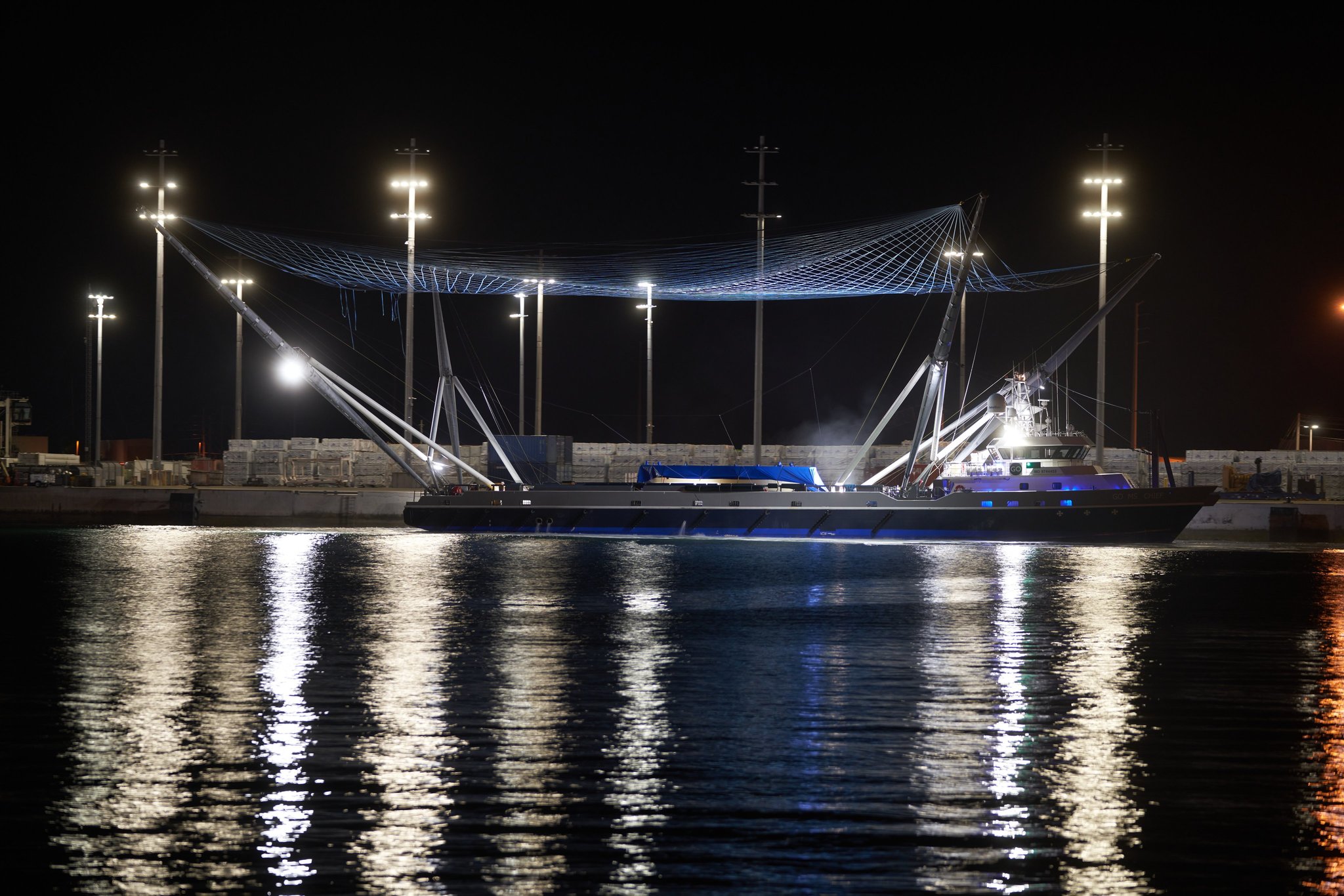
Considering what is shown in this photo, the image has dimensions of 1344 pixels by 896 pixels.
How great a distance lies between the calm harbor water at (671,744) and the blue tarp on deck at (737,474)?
20.2 metres

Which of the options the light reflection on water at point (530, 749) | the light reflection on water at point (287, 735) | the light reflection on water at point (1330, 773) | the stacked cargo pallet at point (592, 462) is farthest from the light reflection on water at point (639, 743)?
the stacked cargo pallet at point (592, 462)

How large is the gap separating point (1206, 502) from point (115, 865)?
123ft

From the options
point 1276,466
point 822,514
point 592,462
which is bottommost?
point 822,514

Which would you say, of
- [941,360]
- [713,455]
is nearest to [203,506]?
[713,455]

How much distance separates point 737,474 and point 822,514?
4.20 meters

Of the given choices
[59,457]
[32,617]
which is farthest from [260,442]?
[32,617]

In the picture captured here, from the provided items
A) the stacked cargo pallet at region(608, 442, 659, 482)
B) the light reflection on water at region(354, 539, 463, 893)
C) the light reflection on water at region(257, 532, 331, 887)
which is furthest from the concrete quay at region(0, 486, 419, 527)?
the light reflection on water at region(354, 539, 463, 893)

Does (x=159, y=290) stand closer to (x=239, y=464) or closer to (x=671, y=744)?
(x=239, y=464)

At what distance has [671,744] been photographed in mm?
11281

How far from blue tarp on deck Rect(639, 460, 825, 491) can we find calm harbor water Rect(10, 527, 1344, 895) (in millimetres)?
20154

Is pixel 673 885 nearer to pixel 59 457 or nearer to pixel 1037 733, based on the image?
pixel 1037 733

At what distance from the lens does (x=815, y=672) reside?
15.5 metres

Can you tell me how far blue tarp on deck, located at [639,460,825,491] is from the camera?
44.5 m

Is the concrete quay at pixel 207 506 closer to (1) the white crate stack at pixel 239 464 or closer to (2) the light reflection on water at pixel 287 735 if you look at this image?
(1) the white crate stack at pixel 239 464
